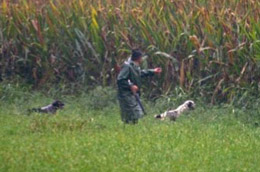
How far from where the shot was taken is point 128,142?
10.4 meters

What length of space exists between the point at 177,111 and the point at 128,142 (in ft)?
8.69

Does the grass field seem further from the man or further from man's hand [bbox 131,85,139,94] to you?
man's hand [bbox 131,85,139,94]

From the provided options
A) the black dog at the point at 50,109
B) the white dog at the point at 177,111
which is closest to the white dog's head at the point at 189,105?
the white dog at the point at 177,111

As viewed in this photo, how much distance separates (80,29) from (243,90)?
357cm

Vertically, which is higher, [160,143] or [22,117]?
[160,143]

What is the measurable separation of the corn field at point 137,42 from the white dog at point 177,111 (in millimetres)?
615

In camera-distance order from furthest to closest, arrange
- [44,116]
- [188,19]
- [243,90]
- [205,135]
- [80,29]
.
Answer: [80,29] < [188,19] < [243,90] < [44,116] < [205,135]

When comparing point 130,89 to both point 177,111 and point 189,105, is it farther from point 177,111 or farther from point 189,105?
point 189,105

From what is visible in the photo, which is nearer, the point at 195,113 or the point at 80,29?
the point at 195,113

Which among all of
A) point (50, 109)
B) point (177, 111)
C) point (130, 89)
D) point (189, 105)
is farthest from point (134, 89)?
point (50, 109)

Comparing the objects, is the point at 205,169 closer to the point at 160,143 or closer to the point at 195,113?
the point at 160,143

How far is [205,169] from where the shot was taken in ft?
29.7

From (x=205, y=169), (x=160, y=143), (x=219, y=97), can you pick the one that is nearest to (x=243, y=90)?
(x=219, y=97)

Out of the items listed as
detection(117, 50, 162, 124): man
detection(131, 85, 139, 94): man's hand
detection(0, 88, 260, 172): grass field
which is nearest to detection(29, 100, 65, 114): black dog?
detection(0, 88, 260, 172): grass field
